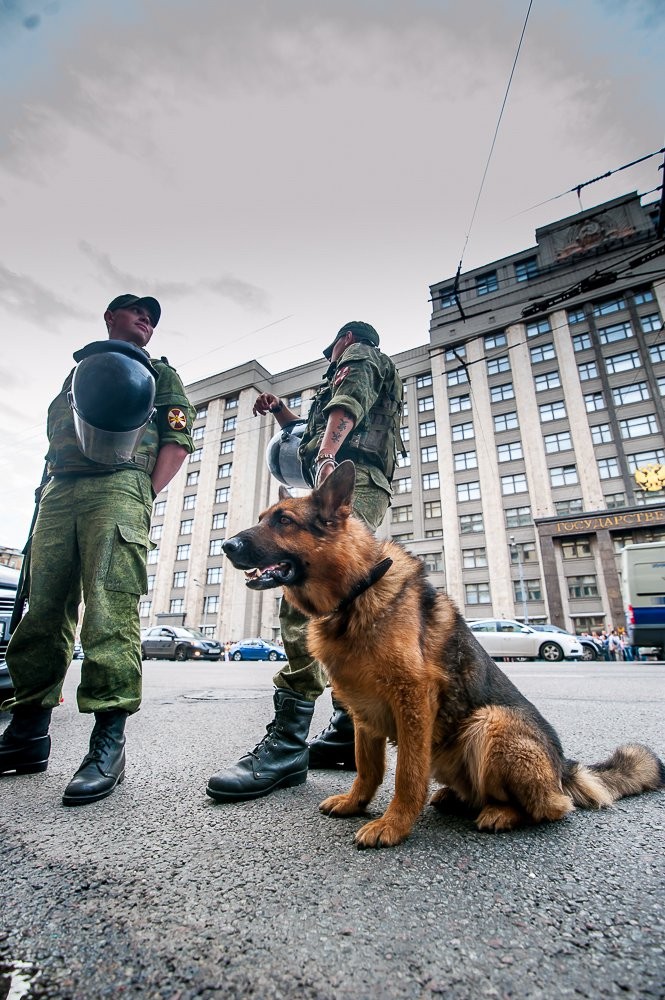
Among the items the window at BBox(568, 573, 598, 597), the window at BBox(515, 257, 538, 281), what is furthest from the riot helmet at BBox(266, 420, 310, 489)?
the window at BBox(515, 257, 538, 281)

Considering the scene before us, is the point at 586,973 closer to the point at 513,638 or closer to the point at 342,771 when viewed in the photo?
the point at 342,771

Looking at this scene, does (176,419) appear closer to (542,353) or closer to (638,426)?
(638,426)

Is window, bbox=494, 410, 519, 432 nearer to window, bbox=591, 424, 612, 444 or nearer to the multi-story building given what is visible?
the multi-story building

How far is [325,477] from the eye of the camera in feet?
6.79

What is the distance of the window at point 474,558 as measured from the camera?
34156mm

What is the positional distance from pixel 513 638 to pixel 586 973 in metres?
18.3

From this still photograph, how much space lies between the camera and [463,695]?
1581 mm

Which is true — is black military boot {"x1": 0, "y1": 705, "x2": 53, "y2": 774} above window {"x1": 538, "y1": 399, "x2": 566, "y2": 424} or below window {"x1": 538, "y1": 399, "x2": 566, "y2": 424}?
below

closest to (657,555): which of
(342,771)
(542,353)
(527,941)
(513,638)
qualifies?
(513,638)

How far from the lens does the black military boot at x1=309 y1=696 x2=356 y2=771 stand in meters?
2.27

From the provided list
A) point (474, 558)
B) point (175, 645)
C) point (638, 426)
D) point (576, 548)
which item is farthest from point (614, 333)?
point (175, 645)

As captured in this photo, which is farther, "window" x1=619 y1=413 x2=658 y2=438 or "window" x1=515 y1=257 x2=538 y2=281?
"window" x1=515 y1=257 x2=538 y2=281

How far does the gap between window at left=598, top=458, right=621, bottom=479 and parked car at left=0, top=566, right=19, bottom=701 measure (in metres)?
36.0

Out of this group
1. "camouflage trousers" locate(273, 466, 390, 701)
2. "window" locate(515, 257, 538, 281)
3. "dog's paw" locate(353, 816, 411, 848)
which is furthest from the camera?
"window" locate(515, 257, 538, 281)
